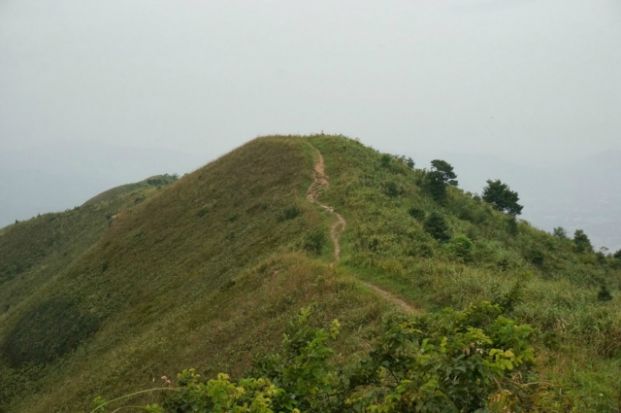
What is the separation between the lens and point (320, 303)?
15758mm

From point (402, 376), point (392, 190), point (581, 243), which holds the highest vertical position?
point (392, 190)

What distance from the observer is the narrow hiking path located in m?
15.2

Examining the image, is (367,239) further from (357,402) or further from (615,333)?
(357,402)

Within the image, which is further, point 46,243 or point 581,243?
point 46,243

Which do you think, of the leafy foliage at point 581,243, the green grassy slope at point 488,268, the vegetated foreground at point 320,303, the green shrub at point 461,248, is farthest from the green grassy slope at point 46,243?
the leafy foliage at point 581,243

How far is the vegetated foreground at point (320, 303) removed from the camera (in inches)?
232

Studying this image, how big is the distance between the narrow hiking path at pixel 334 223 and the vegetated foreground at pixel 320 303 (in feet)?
0.34

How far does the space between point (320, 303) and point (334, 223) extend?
31.5 feet

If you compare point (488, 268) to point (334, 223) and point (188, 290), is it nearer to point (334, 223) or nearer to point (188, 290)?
point (334, 223)

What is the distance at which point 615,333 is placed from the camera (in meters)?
10.4

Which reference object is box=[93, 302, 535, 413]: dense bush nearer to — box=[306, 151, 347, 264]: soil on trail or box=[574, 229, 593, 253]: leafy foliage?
box=[306, 151, 347, 264]: soil on trail

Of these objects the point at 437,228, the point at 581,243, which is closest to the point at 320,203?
the point at 437,228

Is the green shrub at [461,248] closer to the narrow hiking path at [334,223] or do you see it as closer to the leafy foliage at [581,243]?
the narrow hiking path at [334,223]

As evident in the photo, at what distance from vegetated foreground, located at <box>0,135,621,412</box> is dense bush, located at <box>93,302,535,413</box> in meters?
0.02
